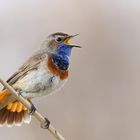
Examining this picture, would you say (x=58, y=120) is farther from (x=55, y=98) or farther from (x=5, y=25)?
(x=5, y=25)

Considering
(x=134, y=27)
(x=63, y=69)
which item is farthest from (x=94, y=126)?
(x=63, y=69)

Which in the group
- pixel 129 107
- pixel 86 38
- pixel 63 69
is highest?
pixel 63 69

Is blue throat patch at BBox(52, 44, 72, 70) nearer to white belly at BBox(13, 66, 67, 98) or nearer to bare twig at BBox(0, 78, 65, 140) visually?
white belly at BBox(13, 66, 67, 98)

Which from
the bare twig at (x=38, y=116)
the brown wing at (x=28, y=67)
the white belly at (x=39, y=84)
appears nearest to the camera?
the bare twig at (x=38, y=116)

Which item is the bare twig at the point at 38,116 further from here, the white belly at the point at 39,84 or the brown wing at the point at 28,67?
the brown wing at the point at 28,67

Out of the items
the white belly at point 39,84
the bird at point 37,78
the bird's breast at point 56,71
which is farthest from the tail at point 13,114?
the bird's breast at point 56,71

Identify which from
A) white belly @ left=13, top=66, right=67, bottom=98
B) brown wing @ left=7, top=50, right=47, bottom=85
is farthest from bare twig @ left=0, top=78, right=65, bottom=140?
brown wing @ left=7, top=50, right=47, bottom=85
